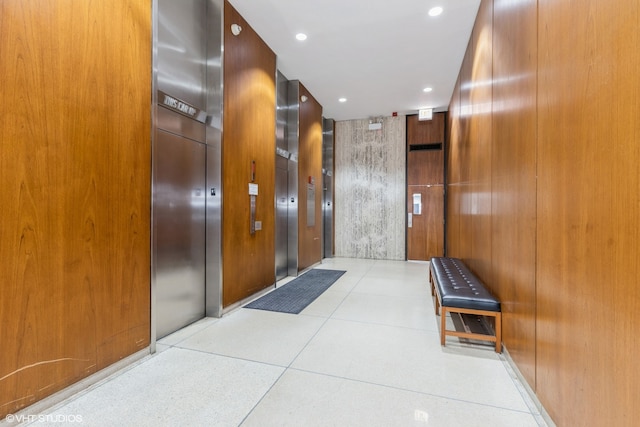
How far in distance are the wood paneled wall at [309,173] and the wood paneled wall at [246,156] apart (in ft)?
4.26

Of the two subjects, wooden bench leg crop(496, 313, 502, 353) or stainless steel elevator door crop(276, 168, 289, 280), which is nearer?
wooden bench leg crop(496, 313, 502, 353)

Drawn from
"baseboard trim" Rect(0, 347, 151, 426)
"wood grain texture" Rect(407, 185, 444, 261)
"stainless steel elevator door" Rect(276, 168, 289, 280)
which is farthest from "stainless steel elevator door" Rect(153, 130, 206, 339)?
"wood grain texture" Rect(407, 185, 444, 261)

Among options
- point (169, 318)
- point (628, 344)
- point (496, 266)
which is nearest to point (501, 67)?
point (496, 266)

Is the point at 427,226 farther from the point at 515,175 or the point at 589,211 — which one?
the point at 589,211

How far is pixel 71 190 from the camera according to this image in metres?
1.93

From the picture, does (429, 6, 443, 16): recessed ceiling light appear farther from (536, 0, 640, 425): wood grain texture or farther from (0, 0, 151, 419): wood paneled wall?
(0, 0, 151, 419): wood paneled wall

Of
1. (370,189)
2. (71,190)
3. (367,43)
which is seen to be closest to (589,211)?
(71,190)

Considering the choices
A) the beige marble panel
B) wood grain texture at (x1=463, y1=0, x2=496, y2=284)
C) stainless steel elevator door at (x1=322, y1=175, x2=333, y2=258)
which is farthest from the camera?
stainless steel elevator door at (x1=322, y1=175, x2=333, y2=258)

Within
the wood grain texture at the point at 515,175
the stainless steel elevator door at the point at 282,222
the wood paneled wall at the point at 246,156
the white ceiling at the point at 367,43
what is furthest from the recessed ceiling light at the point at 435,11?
the stainless steel elevator door at the point at 282,222

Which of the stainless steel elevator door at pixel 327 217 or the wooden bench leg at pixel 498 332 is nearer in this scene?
the wooden bench leg at pixel 498 332

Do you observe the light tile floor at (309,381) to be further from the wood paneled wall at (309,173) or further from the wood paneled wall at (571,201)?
the wood paneled wall at (309,173)

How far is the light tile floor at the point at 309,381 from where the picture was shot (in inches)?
70.4

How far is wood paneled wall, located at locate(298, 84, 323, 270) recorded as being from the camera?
5988 millimetres

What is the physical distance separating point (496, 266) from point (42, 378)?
Answer: 3690 mm
